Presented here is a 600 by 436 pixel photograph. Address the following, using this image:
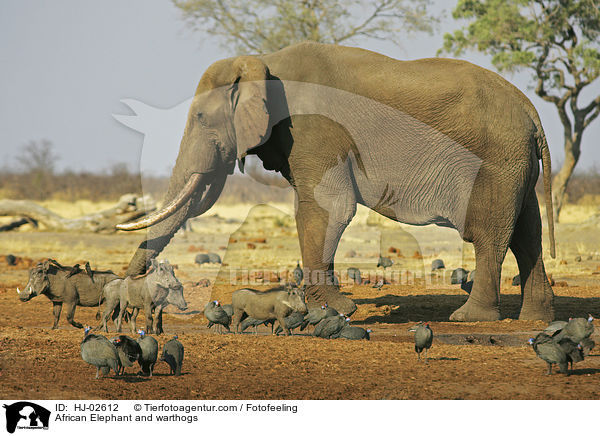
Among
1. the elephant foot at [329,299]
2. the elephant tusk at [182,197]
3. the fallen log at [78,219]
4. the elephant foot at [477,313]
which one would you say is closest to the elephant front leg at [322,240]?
the elephant foot at [329,299]

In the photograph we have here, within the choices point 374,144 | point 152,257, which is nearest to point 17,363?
point 152,257

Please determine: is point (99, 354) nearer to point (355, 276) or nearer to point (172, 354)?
point (172, 354)

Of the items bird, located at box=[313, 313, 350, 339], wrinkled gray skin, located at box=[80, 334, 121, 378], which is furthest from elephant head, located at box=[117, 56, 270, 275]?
wrinkled gray skin, located at box=[80, 334, 121, 378]

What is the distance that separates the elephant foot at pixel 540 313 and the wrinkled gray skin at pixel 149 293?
4550 millimetres

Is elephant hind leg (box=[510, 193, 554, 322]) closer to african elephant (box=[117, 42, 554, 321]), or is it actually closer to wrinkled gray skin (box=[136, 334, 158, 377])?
african elephant (box=[117, 42, 554, 321])

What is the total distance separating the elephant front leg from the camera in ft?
32.5

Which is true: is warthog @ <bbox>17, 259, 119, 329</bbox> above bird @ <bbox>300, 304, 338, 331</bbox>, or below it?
above

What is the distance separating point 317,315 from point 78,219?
51.4 feet

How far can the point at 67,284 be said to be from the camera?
9250 millimetres

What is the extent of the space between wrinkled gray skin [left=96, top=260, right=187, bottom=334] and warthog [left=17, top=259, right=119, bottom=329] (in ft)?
1.29

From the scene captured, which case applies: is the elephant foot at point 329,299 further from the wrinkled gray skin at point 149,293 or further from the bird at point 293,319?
the wrinkled gray skin at point 149,293

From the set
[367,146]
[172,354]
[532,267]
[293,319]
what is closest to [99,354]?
[172,354]

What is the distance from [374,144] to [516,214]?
6.49ft
